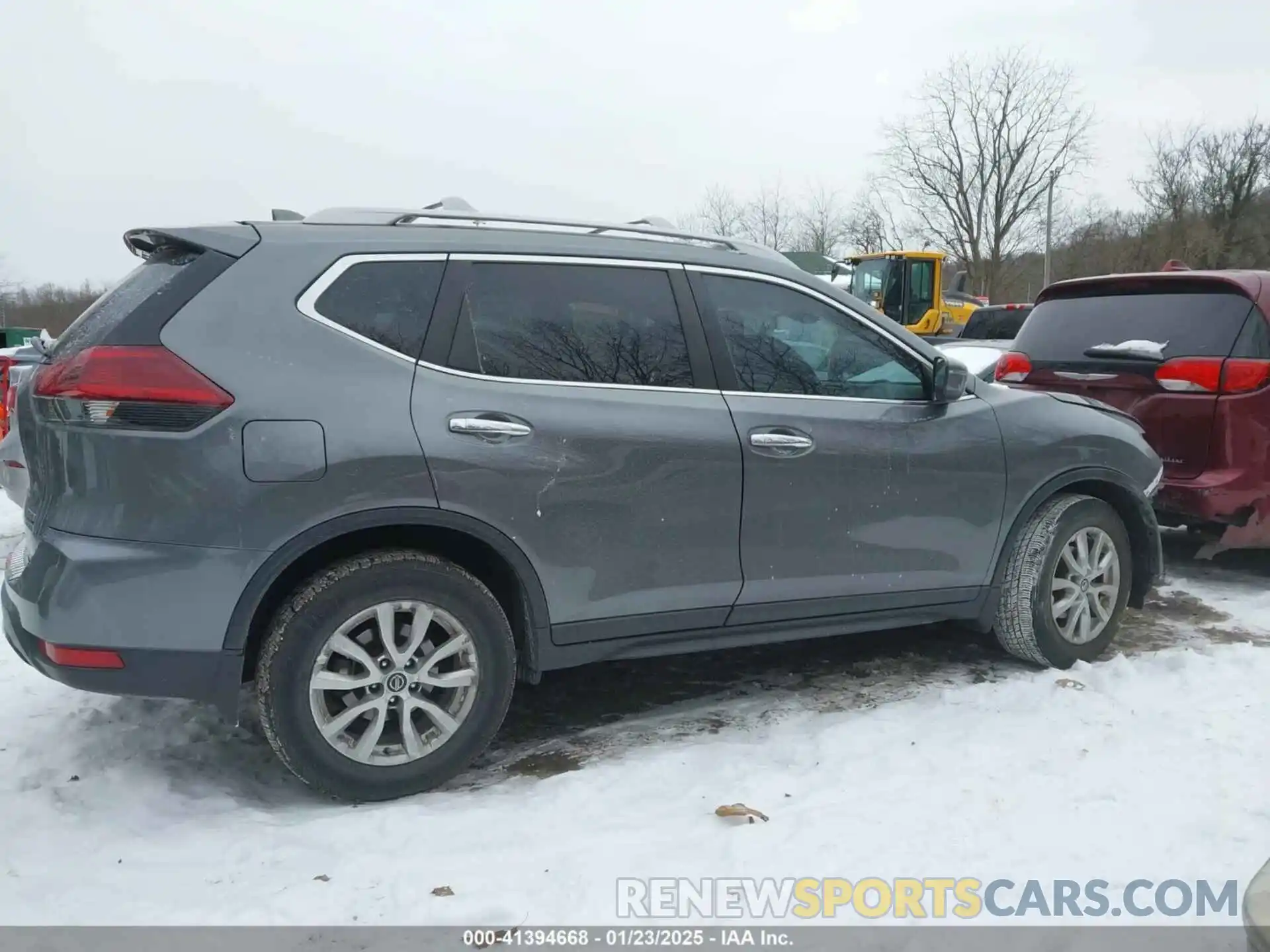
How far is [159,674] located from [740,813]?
175cm

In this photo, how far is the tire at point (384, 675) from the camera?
2865 mm

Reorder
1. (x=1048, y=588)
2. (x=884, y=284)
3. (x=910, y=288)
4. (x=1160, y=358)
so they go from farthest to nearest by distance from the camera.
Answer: (x=884, y=284) → (x=910, y=288) → (x=1160, y=358) → (x=1048, y=588)

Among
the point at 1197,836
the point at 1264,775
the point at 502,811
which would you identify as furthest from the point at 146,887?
the point at 1264,775

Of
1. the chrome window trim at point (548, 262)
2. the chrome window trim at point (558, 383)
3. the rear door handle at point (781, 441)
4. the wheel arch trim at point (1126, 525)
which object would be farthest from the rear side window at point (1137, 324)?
the chrome window trim at point (558, 383)

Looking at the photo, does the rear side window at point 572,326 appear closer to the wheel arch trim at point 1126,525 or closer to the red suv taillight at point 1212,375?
the wheel arch trim at point 1126,525

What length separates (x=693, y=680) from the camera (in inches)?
166

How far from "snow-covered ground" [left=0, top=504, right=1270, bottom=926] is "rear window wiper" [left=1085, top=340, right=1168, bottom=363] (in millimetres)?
1804

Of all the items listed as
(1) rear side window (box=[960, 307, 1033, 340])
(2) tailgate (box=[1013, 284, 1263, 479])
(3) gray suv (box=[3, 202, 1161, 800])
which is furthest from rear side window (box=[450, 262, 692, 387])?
(1) rear side window (box=[960, 307, 1033, 340])

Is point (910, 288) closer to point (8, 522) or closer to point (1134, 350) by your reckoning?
point (1134, 350)

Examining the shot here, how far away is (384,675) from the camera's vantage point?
295cm

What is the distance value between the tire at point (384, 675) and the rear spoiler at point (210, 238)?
102 cm

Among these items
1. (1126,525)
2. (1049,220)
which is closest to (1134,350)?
(1126,525)
